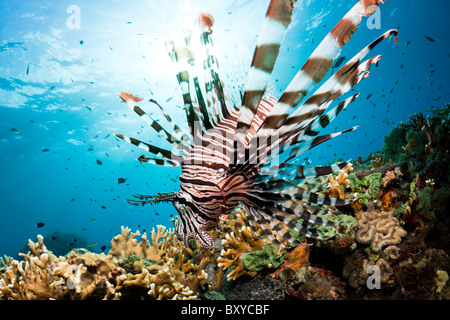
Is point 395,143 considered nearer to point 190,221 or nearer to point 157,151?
point 190,221

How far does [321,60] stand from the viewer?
126 cm

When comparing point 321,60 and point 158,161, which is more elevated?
point 321,60

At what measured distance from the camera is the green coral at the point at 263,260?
2965 mm

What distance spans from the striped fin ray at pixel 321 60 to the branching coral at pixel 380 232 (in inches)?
89.6

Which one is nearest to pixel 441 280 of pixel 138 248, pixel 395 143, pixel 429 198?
pixel 429 198

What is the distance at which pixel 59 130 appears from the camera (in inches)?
1229

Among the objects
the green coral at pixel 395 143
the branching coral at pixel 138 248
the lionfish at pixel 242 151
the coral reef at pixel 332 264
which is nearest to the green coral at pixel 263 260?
the coral reef at pixel 332 264

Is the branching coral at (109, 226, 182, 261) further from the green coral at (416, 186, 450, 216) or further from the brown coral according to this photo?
the green coral at (416, 186, 450, 216)

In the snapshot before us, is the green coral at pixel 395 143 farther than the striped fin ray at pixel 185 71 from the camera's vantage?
Yes

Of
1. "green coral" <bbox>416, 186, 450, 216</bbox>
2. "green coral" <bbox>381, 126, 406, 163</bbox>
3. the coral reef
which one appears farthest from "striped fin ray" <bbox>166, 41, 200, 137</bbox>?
"green coral" <bbox>381, 126, 406, 163</bbox>

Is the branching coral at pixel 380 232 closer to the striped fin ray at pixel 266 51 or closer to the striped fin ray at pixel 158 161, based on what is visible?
the striped fin ray at pixel 266 51

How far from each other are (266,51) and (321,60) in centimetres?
32

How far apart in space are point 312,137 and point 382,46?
4732 centimetres
